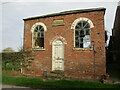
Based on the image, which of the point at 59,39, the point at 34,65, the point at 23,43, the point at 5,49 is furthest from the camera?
the point at 5,49

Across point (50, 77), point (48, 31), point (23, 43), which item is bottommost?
point (50, 77)

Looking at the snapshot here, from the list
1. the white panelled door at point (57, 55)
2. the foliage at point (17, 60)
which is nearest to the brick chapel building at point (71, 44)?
the white panelled door at point (57, 55)

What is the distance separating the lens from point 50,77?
9.13 metres

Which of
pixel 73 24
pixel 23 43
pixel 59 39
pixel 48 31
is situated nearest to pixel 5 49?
pixel 23 43

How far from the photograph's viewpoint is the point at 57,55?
949 centimetres

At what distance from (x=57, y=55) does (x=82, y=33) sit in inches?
112

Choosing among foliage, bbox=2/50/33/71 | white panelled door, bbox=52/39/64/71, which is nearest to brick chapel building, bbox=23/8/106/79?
white panelled door, bbox=52/39/64/71

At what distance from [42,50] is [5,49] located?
19.1 feet

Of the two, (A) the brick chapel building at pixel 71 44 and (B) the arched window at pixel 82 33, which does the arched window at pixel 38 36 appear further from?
(B) the arched window at pixel 82 33

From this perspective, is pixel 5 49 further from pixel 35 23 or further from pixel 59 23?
pixel 59 23

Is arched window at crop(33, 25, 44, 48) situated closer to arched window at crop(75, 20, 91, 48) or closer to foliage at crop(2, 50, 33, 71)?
foliage at crop(2, 50, 33, 71)

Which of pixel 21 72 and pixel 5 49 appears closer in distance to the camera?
pixel 21 72

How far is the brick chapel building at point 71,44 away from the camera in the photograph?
27.6ft

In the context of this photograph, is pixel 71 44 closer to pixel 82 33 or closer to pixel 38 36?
pixel 82 33
